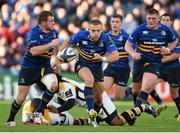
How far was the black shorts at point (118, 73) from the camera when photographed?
60.0 ft

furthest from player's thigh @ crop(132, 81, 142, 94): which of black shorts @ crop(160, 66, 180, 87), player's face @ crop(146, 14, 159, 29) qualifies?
player's face @ crop(146, 14, 159, 29)

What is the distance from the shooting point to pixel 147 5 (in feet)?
90.5

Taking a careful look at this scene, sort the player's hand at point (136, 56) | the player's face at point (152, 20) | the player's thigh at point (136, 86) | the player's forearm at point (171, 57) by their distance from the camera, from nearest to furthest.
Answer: the player's hand at point (136, 56)
the player's face at point (152, 20)
the player's thigh at point (136, 86)
the player's forearm at point (171, 57)

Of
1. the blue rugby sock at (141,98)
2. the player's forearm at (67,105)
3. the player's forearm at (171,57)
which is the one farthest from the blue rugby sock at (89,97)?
the player's forearm at (171,57)

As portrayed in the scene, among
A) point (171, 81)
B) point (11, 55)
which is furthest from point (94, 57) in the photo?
point (11, 55)

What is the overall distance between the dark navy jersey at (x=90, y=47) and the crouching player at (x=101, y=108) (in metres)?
0.57

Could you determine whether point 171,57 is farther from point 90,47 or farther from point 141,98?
point 90,47

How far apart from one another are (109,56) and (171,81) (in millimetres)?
3575

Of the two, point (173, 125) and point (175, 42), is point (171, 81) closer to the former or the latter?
point (175, 42)

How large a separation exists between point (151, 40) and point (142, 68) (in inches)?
28.3

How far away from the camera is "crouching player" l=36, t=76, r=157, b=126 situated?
14336 mm

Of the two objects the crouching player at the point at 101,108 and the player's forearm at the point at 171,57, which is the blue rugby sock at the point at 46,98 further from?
the player's forearm at the point at 171,57

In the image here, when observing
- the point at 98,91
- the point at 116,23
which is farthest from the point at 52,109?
the point at 116,23

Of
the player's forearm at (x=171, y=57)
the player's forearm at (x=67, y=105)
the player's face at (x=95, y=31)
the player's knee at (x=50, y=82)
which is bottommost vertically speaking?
the player's forearm at (x=67, y=105)
